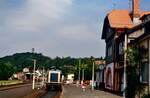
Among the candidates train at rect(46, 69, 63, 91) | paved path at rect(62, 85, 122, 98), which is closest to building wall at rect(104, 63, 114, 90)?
paved path at rect(62, 85, 122, 98)

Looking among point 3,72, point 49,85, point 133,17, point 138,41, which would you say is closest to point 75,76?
point 3,72

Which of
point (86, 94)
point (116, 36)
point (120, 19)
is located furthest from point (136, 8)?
point (86, 94)

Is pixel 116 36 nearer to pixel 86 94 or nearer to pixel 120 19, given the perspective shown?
pixel 120 19

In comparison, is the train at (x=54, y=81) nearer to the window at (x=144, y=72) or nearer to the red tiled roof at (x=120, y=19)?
the red tiled roof at (x=120, y=19)

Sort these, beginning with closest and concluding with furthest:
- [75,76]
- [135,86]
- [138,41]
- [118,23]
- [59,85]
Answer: [135,86], [138,41], [118,23], [59,85], [75,76]

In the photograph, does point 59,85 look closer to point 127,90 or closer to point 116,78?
point 116,78

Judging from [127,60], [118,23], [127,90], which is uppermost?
[118,23]

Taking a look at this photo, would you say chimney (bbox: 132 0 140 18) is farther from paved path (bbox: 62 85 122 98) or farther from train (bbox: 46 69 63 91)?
train (bbox: 46 69 63 91)

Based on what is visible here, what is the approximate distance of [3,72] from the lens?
13475 centimetres

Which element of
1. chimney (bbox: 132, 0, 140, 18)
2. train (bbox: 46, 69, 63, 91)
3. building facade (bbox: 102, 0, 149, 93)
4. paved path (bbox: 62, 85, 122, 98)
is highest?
chimney (bbox: 132, 0, 140, 18)

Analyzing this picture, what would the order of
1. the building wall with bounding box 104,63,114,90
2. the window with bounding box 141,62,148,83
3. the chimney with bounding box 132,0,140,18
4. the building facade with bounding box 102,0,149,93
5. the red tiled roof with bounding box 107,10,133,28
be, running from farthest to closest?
the chimney with bounding box 132,0,140,18
the red tiled roof with bounding box 107,10,133,28
the building wall with bounding box 104,63,114,90
the building facade with bounding box 102,0,149,93
the window with bounding box 141,62,148,83

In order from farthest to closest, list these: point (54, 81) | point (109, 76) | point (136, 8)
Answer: point (54, 81) → point (109, 76) → point (136, 8)

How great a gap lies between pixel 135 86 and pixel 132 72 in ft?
3.17

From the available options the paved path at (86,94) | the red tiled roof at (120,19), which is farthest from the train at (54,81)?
the red tiled roof at (120,19)
